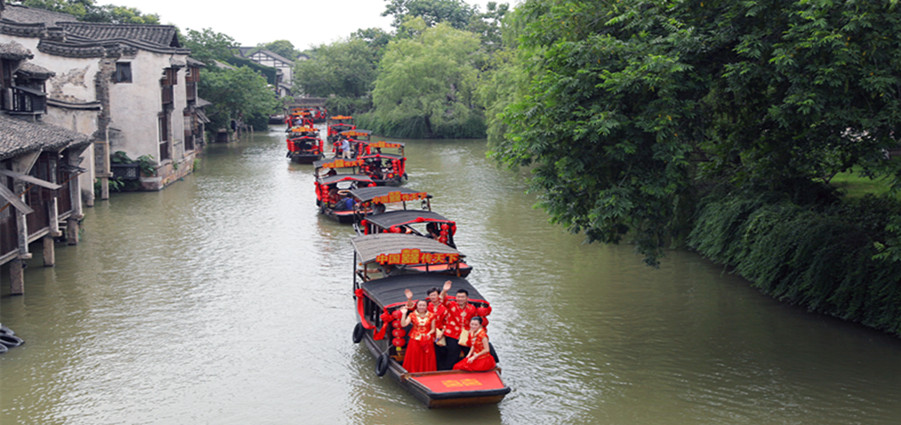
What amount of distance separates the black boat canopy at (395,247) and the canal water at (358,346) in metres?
1.83

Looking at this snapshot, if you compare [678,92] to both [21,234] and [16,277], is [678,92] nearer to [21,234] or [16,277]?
[21,234]

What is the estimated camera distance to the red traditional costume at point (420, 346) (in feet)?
39.8

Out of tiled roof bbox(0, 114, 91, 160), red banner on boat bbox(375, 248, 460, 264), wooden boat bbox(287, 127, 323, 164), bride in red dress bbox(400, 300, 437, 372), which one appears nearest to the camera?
bride in red dress bbox(400, 300, 437, 372)

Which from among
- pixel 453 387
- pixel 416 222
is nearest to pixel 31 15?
pixel 416 222

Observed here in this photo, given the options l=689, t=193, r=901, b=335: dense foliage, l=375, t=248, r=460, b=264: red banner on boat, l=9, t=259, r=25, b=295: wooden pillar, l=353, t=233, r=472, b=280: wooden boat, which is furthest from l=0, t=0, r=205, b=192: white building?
l=689, t=193, r=901, b=335: dense foliage

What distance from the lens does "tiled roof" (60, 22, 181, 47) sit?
35875mm

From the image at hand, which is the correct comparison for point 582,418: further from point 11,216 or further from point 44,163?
point 44,163

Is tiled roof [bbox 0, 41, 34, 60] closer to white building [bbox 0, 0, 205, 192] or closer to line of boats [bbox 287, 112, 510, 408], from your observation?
white building [bbox 0, 0, 205, 192]

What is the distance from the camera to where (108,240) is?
23422mm

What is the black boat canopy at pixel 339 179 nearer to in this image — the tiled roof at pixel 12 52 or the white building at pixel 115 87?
A: the white building at pixel 115 87

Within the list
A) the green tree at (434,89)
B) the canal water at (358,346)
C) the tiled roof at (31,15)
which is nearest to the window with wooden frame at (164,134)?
the tiled roof at (31,15)

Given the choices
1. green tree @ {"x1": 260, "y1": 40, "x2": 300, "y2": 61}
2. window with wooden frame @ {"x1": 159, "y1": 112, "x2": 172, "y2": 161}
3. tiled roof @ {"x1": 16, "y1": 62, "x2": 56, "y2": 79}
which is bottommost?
window with wooden frame @ {"x1": 159, "y1": 112, "x2": 172, "y2": 161}

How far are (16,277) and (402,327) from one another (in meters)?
9.95

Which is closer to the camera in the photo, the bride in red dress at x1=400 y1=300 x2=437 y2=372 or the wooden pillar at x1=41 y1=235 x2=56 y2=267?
the bride in red dress at x1=400 y1=300 x2=437 y2=372
